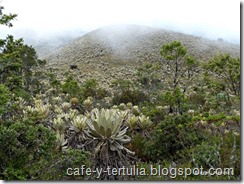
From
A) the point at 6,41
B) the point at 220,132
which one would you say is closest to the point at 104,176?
the point at 220,132

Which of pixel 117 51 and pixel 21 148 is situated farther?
pixel 117 51

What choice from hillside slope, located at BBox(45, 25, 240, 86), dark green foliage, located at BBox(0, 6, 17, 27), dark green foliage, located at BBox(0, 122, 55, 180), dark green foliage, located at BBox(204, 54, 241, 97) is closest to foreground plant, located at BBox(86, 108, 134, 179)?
dark green foliage, located at BBox(0, 122, 55, 180)

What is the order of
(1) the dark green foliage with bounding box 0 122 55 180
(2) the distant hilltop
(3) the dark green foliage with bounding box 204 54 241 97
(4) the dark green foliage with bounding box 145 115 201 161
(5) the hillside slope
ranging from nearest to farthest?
(1) the dark green foliage with bounding box 0 122 55 180 → (4) the dark green foliage with bounding box 145 115 201 161 → (3) the dark green foliage with bounding box 204 54 241 97 → (5) the hillside slope → (2) the distant hilltop

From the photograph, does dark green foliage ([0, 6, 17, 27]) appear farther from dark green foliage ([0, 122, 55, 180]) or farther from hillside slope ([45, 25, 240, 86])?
hillside slope ([45, 25, 240, 86])

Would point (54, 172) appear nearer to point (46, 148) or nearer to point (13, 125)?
point (46, 148)

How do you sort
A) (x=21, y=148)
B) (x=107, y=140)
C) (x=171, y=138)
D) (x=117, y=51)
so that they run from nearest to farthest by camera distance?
(x=21, y=148), (x=107, y=140), (x=171, y=138), (x=117, y=51)

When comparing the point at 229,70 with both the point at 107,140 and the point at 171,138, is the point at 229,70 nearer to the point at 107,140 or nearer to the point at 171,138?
the point at 171,138

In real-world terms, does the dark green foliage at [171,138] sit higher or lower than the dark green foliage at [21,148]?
lower

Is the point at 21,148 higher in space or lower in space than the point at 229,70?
lower

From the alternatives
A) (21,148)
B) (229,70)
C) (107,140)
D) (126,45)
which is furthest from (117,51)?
(21,148)

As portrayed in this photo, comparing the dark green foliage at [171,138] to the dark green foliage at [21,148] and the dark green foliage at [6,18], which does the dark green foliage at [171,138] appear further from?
the dark green foliage at [6,18]

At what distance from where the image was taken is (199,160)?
4.05m

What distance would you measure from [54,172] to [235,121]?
3197 mm

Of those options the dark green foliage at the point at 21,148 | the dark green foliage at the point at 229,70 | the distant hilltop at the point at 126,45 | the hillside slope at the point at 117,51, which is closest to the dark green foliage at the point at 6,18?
the dark green foliage at the point at 21,148
